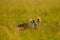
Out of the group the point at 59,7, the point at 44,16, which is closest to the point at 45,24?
the point at 44,16

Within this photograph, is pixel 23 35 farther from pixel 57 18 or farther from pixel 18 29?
pixel 57 18

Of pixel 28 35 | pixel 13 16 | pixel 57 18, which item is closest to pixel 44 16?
pixel 57 18

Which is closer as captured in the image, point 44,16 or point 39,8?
point 44,16

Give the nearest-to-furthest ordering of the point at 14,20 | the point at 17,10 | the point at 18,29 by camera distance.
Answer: the point at 18,29
the point at 14,20
the point at 17,10

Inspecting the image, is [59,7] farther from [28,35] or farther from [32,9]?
[28,35]

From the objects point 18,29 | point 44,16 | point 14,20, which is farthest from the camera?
point 44,16

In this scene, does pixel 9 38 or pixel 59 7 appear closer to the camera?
pixel 9 38
